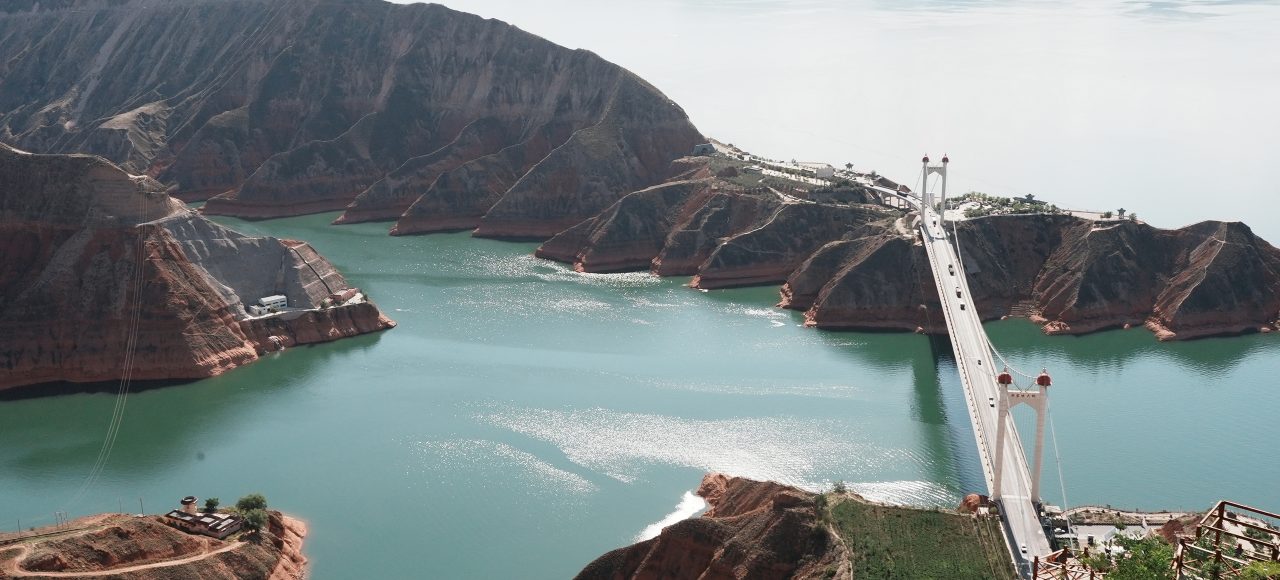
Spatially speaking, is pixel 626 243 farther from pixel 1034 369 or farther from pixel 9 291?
pixel 9 291

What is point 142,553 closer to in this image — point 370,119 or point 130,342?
point 130,342

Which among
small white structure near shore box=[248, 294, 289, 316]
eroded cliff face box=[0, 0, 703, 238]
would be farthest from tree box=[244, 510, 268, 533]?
eroded cliff face box=[0, 0, 703, 238]

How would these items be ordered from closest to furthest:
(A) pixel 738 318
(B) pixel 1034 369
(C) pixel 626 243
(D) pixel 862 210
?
1. (B) pixel 1034 369
2. (A) pixel 738 318
3. (D) pixel 862 210
4. (C) pixel 626 243

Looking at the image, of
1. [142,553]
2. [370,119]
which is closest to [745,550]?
[142,553]

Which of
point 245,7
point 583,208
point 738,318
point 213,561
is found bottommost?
point 213,561

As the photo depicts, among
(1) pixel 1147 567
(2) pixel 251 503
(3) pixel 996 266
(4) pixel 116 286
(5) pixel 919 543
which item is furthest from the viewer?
(3) pixel 996 266

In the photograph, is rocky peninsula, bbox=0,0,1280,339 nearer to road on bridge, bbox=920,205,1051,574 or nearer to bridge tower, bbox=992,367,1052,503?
road on bridge, bbox=920,205,1051,574

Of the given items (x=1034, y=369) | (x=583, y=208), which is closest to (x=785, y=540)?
(x=1034, y=369)
